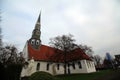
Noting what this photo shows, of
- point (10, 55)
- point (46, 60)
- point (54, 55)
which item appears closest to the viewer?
point (10, 55)

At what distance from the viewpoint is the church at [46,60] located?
1398 inches

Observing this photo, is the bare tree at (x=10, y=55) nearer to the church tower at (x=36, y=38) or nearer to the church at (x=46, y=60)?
the church at (x=46, y=60)

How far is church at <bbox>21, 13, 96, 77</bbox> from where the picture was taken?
35.5 meters

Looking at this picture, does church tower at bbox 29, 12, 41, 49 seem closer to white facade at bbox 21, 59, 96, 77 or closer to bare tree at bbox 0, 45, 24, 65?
white facade at bbox 21, 59, 96, 77

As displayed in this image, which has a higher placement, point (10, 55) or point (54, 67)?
point (10, 55)

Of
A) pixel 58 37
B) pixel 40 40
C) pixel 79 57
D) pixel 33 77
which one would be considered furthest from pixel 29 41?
pixel 33 77

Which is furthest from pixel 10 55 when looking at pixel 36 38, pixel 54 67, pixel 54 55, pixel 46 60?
pixel 54 67

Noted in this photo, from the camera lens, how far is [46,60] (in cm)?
4006

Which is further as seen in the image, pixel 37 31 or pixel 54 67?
pixel 37 31

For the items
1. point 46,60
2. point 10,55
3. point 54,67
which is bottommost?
point 54,67

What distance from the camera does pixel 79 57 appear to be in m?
38.4

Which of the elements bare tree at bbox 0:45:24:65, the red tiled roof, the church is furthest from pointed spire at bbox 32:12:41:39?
bare tree at bbox 0:45:24:65

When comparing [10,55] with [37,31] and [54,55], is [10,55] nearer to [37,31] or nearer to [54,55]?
[54,55]

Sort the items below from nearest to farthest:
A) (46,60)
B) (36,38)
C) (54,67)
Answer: (46,60) → (54,67) → (36,38)
